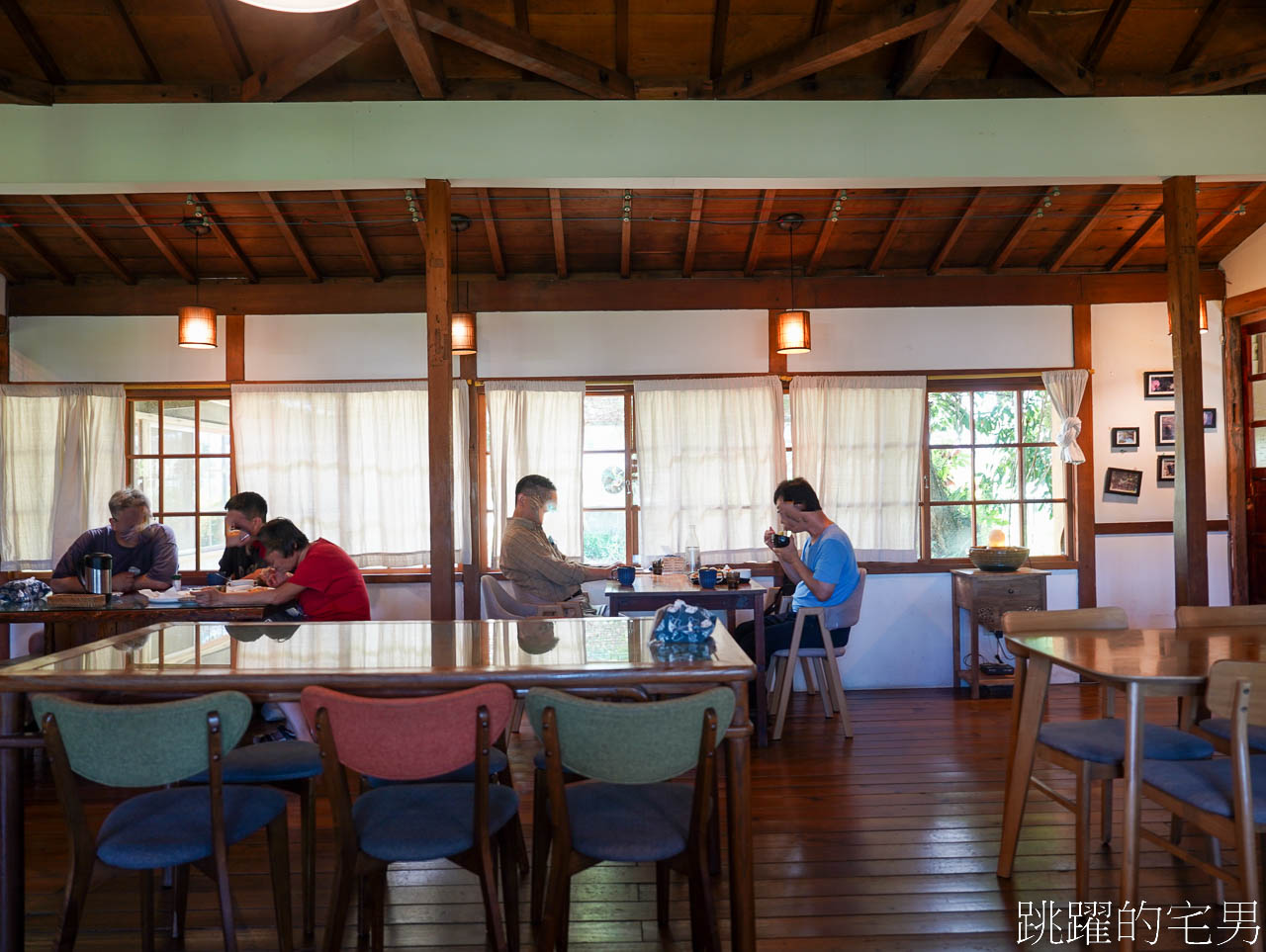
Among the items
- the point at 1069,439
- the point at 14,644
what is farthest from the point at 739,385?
the point at 14,644

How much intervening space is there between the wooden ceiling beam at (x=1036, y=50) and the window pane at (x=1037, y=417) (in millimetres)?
2374

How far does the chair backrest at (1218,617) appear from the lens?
3705 mm

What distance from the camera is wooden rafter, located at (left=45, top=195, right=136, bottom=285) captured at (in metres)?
5.57

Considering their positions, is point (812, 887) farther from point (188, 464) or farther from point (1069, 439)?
point (188, 464)

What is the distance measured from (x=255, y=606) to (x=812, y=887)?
286 centimetres

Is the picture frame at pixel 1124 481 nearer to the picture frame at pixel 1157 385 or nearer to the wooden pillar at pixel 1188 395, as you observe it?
the picture frame at pixel 1157 385

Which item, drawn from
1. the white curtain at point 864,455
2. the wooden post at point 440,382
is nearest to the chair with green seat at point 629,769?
the wooden post at point 440,382

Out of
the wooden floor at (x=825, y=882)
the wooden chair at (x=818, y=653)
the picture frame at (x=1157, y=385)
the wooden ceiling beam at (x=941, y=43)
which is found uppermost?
the wooden ceiling beam at (x=941, y=43)

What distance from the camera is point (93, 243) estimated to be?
5980mm

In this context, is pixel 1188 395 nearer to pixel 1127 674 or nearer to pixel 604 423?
pixel 1127 674

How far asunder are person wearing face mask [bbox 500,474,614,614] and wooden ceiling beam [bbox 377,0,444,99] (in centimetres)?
227

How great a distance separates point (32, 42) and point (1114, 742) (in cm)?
546

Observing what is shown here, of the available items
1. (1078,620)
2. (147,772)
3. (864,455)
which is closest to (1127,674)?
(1078,620)

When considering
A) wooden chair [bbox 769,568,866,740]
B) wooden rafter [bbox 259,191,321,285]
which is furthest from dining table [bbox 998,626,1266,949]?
wooden rafter [bbox 259,191,321,285]
